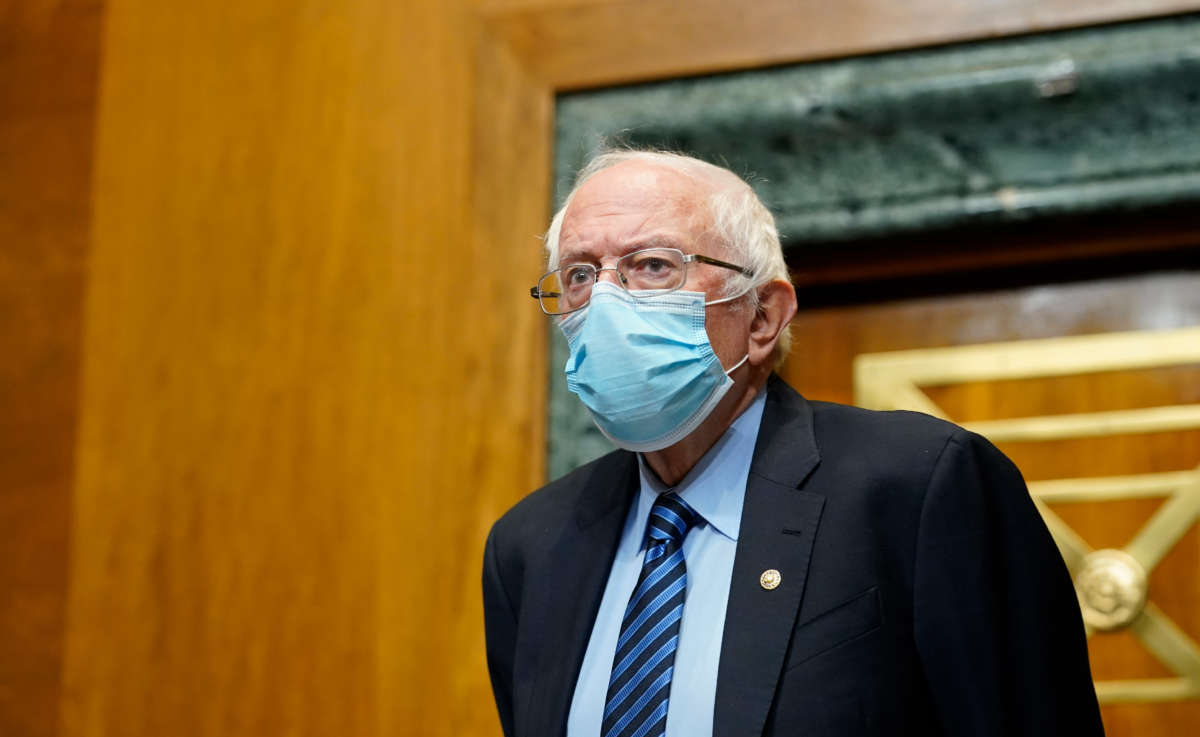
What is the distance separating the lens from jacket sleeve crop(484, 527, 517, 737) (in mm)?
2158

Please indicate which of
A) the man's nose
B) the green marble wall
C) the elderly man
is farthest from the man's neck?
the green marble wall

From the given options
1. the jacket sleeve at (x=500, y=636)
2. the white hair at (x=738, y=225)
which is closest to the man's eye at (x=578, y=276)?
the white hair at (x=738, y=225)

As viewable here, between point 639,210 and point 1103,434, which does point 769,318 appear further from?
point 1103,434

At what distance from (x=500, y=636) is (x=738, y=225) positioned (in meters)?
0.71

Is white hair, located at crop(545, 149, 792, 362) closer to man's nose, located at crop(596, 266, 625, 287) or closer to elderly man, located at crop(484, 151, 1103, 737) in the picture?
elderly man, located at crop(484, 151, 1103, 737)

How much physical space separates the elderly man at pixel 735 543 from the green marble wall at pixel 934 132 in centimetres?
87

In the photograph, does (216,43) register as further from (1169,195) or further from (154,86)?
(1169,195)

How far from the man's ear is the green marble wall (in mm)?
831

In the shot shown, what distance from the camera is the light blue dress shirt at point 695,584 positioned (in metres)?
1.76

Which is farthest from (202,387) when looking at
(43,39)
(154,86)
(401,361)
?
(43,39)

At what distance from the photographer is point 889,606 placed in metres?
1.74

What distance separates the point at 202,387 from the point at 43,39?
108 centimetres

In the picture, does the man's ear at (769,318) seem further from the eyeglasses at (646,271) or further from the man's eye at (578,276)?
the man's eye at (578,276)

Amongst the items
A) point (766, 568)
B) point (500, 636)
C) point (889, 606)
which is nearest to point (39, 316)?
point (500, 636)
